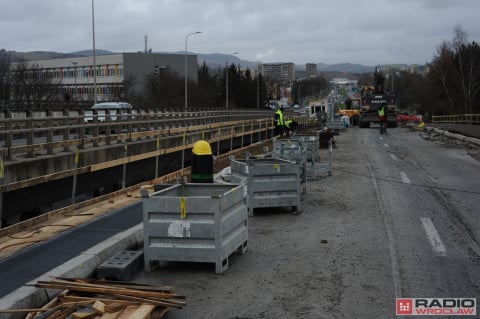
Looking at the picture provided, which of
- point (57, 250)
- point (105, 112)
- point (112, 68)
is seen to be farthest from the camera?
point (112, 68)

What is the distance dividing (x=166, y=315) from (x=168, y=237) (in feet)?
5.22

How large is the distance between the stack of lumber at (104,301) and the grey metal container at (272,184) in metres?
5.40

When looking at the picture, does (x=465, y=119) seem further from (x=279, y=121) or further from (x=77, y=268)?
(x=77, y=268)

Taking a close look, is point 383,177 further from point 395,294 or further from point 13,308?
point 13,308

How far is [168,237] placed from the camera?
290 inches

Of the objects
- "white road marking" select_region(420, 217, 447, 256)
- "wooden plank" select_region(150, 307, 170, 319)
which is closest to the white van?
"white road marking" select_region(420, 217, 447, 256)

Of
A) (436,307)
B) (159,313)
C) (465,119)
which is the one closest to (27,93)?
(465,119)

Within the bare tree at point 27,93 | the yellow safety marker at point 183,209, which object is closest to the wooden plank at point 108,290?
the yellow safety marker at point 183,209

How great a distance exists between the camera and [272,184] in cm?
1138

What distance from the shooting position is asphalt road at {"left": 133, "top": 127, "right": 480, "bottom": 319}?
6289 mm

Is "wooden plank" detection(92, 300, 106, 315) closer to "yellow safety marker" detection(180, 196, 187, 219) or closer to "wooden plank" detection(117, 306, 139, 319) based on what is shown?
"wooden plank" detection(117, 306, 139, 319)

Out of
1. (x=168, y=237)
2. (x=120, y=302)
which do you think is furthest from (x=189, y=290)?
(x=120, y=302)

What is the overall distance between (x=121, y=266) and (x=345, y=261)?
10.2 ft

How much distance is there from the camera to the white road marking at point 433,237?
847 centimetres
